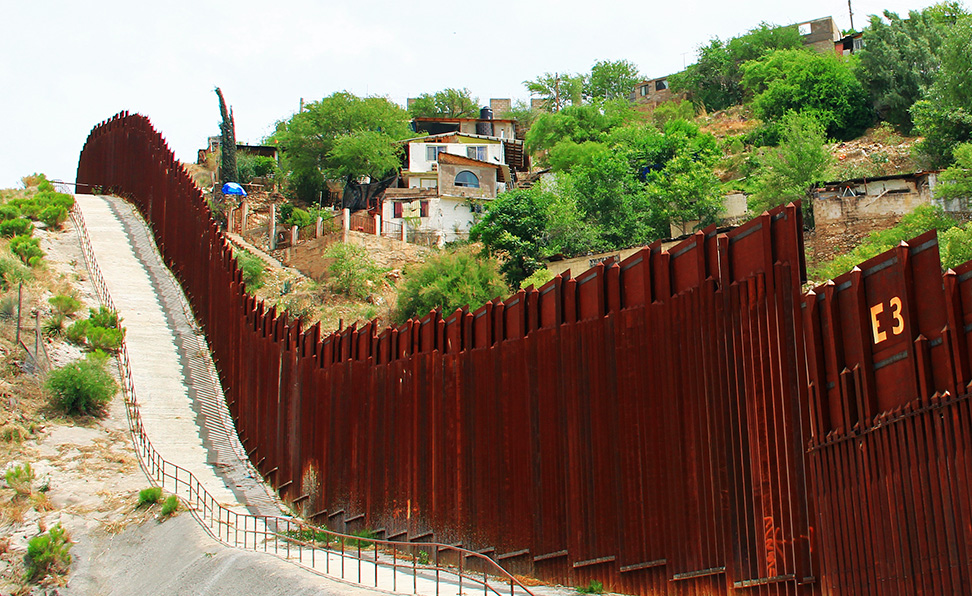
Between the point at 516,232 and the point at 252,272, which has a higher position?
the point at 516,232

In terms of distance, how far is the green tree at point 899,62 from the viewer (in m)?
58.2

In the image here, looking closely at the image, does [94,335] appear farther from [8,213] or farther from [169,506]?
[8,213]

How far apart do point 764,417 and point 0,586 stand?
1472cm

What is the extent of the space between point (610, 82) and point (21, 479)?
257ft

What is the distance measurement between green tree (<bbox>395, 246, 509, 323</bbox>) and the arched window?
20.0 meters

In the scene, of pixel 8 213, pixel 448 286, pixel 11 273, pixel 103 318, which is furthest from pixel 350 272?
pixel 8 213

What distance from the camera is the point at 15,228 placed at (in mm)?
37281

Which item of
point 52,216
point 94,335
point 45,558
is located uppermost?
point 52,216

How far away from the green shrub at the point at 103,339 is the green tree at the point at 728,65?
196ft

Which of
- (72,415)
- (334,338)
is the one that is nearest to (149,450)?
(72,415)

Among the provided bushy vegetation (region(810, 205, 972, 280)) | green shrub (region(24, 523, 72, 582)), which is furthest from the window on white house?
green shrub (region(24, 523, 72, 582))

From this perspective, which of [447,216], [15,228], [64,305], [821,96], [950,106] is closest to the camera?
[64,305]

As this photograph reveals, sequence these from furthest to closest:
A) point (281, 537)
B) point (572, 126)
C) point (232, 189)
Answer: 1. point (572, 126)
2. point (232, 189)
3. point (281, 537)

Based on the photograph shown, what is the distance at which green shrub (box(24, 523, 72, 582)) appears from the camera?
1889cm
